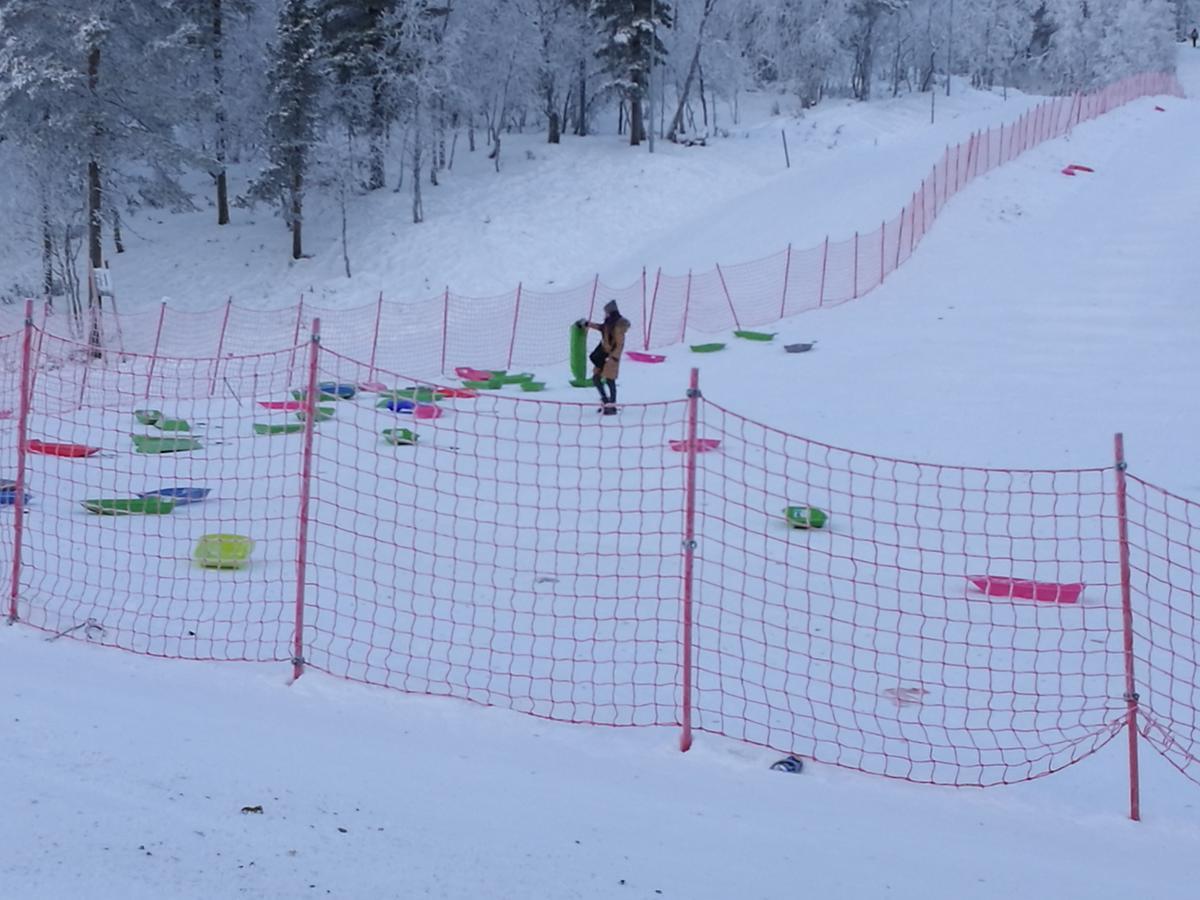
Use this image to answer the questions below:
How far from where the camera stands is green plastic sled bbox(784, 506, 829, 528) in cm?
964

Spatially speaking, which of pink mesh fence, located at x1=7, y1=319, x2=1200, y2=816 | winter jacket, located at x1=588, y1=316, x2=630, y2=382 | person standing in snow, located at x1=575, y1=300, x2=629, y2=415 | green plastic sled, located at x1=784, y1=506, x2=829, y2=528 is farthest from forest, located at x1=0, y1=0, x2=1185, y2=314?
green plastic sled, located at x1=784, y1=506, x2=829, y2=528

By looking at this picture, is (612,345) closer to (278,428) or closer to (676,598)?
(278,428)

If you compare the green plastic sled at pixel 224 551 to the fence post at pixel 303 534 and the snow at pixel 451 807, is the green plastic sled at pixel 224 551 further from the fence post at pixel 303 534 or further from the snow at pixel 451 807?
the fence post at pixel 303 534

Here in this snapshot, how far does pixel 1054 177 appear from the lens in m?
29.2

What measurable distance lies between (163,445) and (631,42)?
29.6 metres

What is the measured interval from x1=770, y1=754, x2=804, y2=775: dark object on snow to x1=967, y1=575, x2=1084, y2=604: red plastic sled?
3.40 metres

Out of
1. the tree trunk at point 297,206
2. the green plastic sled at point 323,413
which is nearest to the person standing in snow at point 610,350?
the green plastic sled at point 323,413

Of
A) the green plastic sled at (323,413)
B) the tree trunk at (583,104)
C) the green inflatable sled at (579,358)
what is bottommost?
the green plastic sled at (323,413)

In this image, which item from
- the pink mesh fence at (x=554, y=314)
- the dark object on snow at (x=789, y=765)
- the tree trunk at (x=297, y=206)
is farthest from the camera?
the tree trunk at (x=297, y=206)

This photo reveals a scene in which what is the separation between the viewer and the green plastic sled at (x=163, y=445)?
11688 mm

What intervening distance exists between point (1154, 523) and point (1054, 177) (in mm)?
21441

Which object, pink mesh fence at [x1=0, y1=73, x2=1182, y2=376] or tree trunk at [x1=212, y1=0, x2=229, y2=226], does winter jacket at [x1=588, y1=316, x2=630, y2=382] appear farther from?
tree trunk at [x1=212, y1=0, x2=229, y2=226]

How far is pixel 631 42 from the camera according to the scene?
124 ft

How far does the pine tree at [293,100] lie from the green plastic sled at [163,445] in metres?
20.4
